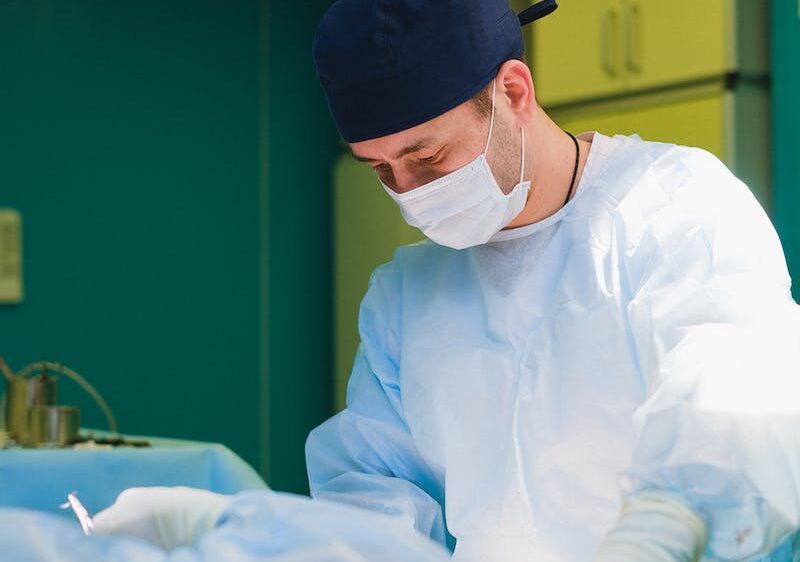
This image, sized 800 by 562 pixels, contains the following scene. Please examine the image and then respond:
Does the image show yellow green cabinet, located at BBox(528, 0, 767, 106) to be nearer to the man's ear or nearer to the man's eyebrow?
the man's ear

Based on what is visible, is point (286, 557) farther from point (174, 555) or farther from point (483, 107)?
point (483, 107)

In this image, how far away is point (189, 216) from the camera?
4.33m

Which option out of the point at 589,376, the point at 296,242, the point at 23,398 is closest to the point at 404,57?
the point at 589,376

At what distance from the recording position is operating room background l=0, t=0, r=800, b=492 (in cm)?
401

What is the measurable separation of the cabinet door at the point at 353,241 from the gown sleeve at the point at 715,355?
105 inches

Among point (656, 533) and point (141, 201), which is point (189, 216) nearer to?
point (141, 201)

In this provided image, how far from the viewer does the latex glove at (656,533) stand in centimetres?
89

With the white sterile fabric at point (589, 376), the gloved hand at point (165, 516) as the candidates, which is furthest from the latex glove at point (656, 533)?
the gloved hand at point (165, 516)

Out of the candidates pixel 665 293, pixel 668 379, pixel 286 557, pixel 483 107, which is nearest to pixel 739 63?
pixel 483 107

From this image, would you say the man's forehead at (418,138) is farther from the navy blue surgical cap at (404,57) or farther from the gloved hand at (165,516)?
the gloved hand at (165,516)

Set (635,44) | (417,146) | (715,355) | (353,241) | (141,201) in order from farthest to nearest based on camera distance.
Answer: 1. (353,241)
2. (141,201)
3. (635,44)
4. (417,146)
5. (715,355)

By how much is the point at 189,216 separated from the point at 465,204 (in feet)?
9.57

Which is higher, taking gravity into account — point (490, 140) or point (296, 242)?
point (490, 140)

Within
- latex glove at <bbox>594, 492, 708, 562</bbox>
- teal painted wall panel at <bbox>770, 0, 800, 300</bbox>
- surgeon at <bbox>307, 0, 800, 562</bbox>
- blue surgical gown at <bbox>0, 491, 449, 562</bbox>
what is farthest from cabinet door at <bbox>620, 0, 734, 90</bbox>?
blue surgical gown at <bbox>0, 491, 449, 562</bbox>
